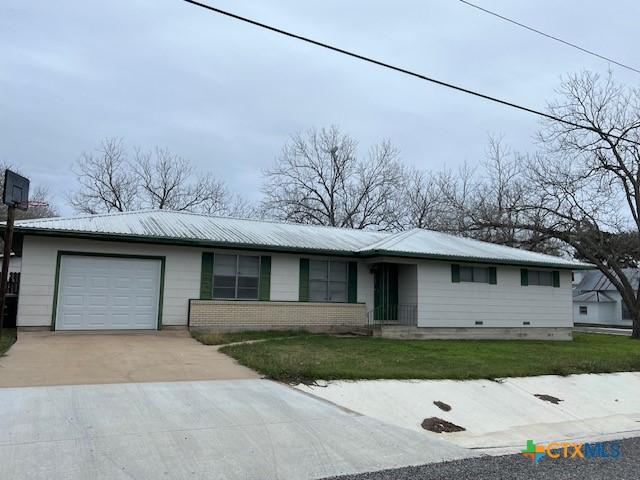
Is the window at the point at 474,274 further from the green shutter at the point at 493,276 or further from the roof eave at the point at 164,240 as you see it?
the roof eave at the point at 164,240

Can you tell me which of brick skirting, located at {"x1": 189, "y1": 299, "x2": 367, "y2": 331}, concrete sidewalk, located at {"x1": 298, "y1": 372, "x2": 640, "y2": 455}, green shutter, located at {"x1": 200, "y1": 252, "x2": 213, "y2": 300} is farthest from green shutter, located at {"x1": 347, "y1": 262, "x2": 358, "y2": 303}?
concrete sidewalk, located at {"x1": 298, "y1": 372, "x2": 640, "y2": 455}

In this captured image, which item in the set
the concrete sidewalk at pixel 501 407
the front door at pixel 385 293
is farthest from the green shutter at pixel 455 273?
the concrete sidewalk at pixel 501 407

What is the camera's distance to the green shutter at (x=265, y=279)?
16344mm

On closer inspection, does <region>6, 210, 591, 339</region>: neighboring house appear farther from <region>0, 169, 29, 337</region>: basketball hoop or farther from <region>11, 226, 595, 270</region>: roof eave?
<region>0, 169, 29, 337</region>: basketball hoop

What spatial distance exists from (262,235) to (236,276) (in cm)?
192

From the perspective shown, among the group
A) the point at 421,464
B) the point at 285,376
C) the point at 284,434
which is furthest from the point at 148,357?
the point at 421,464

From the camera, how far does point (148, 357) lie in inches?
407

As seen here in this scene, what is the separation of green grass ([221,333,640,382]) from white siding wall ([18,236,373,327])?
8.21 ft

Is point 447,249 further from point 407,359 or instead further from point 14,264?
point 14,264

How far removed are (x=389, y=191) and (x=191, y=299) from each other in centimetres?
2406

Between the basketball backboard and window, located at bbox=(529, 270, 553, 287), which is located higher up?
the basketball backboard

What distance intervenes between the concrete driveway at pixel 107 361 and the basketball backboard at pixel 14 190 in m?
3.11

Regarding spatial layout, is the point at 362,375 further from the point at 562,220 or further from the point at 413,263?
the point at 562,220

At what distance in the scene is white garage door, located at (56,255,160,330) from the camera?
13.8 metres
